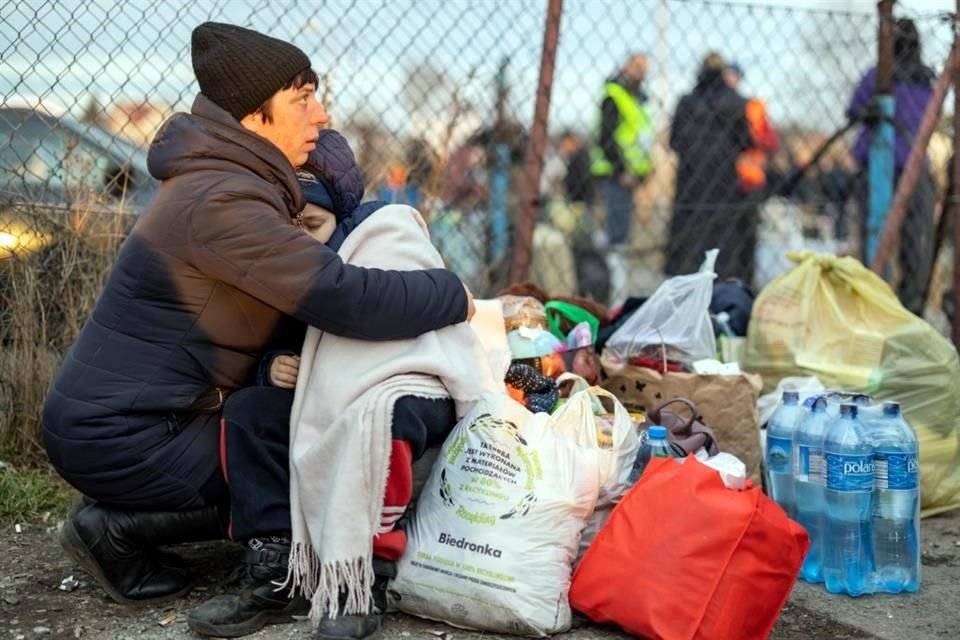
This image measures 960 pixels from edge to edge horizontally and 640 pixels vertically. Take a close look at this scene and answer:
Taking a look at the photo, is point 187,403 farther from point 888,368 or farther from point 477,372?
point 888,368

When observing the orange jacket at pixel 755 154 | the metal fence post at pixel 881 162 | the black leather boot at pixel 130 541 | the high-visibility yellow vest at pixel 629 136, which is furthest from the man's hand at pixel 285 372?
the orange jacket at pixel 755 154

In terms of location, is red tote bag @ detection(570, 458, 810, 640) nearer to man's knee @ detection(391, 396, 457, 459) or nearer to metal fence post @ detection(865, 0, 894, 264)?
man's knee @ detection(391, 396, 457, 459)

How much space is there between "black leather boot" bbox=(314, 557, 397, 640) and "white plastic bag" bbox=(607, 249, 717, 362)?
153 centimetres

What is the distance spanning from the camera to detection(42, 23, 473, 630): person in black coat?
2650 mm

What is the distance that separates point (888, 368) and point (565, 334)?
3.82 feet

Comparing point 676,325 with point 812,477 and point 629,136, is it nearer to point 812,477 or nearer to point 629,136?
point 812,477

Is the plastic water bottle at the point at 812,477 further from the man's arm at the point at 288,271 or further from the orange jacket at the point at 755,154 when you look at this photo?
the orange jacket at the point at 755,154

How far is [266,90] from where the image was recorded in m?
2.78

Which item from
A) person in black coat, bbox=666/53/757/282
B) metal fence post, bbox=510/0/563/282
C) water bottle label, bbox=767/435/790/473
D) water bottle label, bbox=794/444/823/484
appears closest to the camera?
water bottle label, bbox=794/444/823/484

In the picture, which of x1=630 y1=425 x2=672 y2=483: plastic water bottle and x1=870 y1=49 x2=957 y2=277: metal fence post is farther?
x1=870 y1=49 x2=957 y2=277: metal fence post

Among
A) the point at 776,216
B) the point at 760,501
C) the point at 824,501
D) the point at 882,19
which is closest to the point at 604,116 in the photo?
the point at 776,216

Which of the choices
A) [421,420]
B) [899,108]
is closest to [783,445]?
[421,420]

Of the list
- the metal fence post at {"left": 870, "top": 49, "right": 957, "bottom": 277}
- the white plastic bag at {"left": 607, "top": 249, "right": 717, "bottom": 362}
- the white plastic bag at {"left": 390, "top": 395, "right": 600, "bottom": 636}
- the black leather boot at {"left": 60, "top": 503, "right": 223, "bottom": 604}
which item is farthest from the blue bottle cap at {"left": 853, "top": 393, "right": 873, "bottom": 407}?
the metal fence post at {"left": 870, "top": 49, "right": 957, "bottom": 277}

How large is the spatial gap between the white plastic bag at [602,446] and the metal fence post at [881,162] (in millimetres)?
2931
